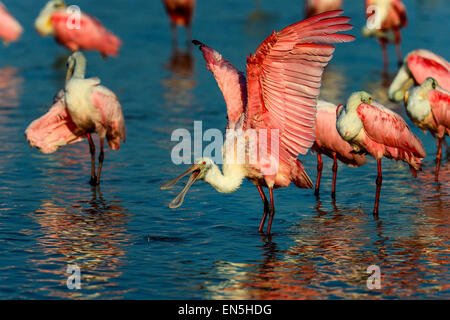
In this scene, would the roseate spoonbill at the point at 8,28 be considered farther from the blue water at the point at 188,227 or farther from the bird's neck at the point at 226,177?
the bird's neck at the point at 226,177

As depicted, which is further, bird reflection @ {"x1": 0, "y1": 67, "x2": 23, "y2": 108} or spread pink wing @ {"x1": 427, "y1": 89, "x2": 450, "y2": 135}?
bird reflection @ {"x1": 0, "y1": 67, "x2": 23, "y2": 108}

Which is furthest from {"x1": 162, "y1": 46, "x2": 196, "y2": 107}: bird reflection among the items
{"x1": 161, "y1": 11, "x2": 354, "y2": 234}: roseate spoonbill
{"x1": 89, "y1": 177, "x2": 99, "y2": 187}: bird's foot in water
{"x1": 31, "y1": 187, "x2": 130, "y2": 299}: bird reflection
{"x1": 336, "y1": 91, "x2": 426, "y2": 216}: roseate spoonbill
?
{"x1": 161, "y1": 11, "x2": 354, "y2": 234}: roseate spoonbill

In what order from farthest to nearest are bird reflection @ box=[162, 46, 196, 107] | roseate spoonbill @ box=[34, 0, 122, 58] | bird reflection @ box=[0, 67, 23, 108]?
1. roseate spoonbill @ box=[34, 0, 122, 58]
2. bird reflection @ box=[162, 46, 196, 107]
3. bird reflection @ box=[0, 67, 23, 108]

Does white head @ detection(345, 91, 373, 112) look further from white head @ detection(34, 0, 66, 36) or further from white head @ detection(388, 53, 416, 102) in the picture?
white head @ detection(34, 0, 66, 36)

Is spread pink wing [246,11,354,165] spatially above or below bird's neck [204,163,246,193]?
above

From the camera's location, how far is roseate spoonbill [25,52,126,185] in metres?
11.2

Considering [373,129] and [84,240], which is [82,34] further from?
[84,240]

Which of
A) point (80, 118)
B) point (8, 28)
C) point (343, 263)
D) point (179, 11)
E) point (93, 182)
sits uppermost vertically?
point (179, 11)

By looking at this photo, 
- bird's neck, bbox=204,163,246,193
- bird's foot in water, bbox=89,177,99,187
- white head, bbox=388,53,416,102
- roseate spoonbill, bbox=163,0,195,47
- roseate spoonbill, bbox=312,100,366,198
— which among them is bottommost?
bird's foot in water, bbox=89,177,99,187

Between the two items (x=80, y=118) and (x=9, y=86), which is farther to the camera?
(x=9, y=86)

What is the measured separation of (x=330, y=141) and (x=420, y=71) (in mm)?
3321

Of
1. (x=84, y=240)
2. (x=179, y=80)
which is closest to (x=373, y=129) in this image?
(x=84, y=240)

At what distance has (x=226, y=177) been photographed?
29.2 feet

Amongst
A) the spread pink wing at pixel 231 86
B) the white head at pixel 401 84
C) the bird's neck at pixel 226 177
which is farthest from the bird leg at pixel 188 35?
the bird's neck at pixel 226 177
